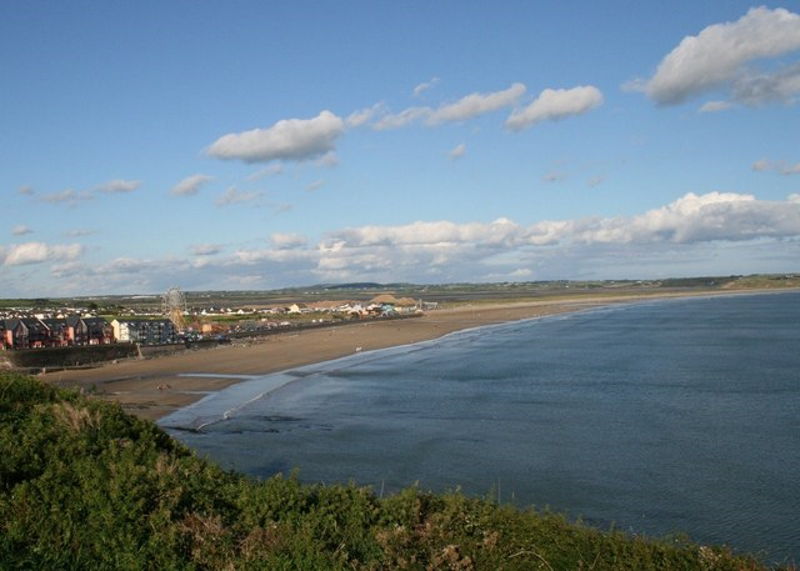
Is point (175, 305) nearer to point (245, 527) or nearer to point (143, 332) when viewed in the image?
point (143, 332)

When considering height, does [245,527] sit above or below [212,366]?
above

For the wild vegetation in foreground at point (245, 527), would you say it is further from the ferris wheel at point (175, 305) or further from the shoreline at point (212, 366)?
the ferris wheel at point (175, 305)

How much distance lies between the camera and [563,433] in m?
24.5

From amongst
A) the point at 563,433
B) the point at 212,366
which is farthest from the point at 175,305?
the point at 563,433

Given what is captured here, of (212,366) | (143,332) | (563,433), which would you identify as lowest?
(563,433)

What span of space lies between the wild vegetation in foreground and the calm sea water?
2706mm

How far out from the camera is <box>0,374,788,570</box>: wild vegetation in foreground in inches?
299

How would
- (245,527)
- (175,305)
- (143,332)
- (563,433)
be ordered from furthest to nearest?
(175,305) < (143,332) < (563,433) < (245,527)

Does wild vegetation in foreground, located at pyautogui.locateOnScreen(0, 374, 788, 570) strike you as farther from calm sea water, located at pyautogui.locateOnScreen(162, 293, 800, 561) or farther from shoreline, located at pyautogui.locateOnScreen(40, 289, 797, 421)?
shoreline, located at pyautogui.locateOnScreen(40, 289, 797, 421)

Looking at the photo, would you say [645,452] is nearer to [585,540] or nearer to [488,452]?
[488,452]

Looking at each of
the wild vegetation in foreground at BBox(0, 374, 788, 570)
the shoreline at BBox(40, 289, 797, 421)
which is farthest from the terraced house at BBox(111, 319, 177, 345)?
the wild vegetation in foreground at BBox(0, 374, 788, 570)

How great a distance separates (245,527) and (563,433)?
1778 centimetres

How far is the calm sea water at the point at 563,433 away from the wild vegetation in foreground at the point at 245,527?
271 cm

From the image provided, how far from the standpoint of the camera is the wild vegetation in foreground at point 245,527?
7.61m
